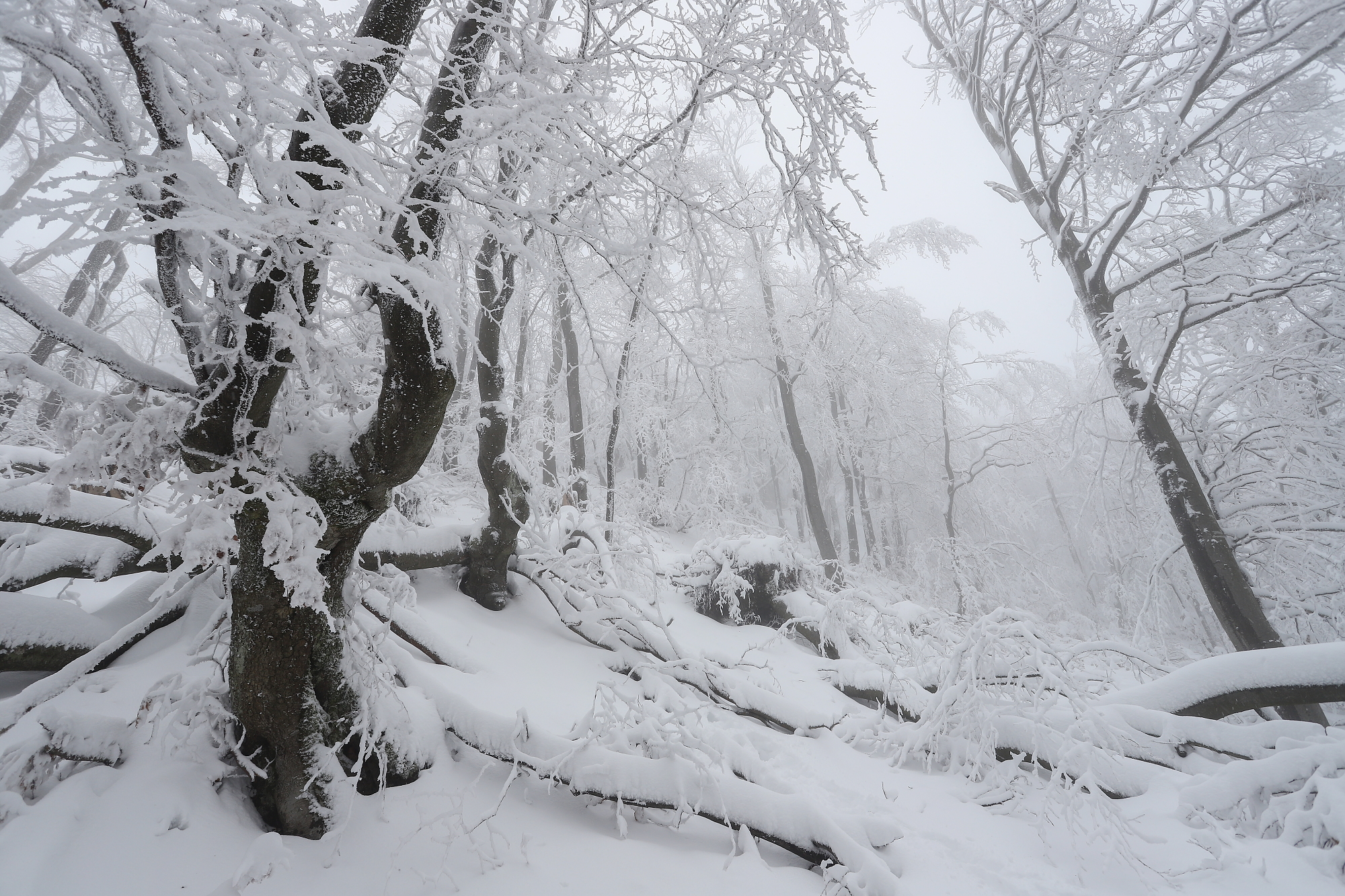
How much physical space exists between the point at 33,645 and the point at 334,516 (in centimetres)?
188

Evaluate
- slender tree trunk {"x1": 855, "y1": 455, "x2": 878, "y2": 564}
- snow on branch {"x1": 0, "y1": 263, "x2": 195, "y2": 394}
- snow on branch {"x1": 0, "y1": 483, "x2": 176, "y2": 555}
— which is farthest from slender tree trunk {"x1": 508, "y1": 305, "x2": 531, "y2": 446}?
slender tree trunk {"x1": 855, "y1": 455, "x2": 878, "y2": 564}

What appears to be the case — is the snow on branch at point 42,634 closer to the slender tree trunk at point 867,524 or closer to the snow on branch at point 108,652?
the snow on branch at point 108,652

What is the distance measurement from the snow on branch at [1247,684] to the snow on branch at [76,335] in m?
5.71

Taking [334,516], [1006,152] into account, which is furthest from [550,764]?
[1006,152]

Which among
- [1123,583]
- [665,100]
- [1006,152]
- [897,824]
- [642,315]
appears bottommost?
[897,824]

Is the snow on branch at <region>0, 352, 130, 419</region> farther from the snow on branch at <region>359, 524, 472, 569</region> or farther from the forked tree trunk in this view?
the snow on branch at <region>359, 524, 472, 569</region>

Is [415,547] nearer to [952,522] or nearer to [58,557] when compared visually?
[58,557]

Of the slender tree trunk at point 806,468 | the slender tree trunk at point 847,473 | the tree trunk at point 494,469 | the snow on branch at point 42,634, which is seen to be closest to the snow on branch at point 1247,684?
the tree trunk at point 494,469

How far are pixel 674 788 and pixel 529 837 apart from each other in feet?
2.29

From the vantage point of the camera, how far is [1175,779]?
10.8 ft

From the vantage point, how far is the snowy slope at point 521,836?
6.08ft

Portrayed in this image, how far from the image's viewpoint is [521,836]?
7.88 feet

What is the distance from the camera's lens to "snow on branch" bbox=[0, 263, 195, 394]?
143 cm

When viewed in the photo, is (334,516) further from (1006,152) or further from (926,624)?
(1006,152)
